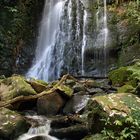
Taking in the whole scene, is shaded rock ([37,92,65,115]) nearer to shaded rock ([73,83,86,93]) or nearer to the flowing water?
shaded rock ([73,83,86,93])

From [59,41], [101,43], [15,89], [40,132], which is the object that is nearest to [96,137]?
[40,132]

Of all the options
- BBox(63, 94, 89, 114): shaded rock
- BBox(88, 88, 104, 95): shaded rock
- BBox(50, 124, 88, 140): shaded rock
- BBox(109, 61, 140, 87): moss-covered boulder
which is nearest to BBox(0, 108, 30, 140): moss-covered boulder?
BBox(50, 124, 88, 140): shaded rock

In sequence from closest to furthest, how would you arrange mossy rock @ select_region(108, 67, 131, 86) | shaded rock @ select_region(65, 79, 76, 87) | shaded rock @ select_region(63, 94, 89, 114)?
1. shaded rock @ select_region(63, 94, 89, 114)
2. shaded rock @ select_region(65, 79, 76, 87)
3. mossy rock @ select_region(108, 67, 131, 86)

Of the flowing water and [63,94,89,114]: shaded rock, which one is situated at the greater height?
the flowing water

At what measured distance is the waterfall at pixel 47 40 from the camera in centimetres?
1491

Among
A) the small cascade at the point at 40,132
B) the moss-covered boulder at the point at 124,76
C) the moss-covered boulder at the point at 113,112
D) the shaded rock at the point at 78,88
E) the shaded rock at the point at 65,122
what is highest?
the moss-covered boulder at the point at 124,76

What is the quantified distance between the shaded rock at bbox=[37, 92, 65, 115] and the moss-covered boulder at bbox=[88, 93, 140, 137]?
2172mm

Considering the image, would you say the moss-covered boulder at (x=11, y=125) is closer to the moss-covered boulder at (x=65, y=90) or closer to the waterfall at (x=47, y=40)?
the moss-covered boulder at (x=65, y=90)

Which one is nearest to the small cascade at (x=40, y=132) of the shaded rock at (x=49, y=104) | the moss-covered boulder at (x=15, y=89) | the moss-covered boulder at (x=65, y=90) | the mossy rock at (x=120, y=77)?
the shaded rock at (x=49, y=104)

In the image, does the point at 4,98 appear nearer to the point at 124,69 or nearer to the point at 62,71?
the point at 124,69

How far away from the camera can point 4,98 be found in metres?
9.34

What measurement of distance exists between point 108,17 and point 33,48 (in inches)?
147

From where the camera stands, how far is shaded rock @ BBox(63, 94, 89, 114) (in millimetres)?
8977

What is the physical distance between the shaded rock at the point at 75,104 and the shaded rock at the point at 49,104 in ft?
0.70
